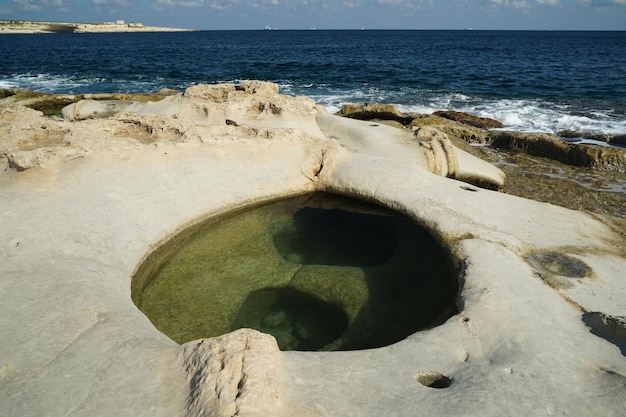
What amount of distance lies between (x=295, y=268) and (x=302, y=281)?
16.4 inches

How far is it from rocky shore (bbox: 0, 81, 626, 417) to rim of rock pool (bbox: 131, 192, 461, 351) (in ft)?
0.68

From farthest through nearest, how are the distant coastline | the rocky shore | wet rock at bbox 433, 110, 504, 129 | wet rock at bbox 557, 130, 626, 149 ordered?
the distant coastline → wet rock at bbox 433, 110, 504, 129 → wet rock at bbox 557, 130, 626, 149 → the rocky shore

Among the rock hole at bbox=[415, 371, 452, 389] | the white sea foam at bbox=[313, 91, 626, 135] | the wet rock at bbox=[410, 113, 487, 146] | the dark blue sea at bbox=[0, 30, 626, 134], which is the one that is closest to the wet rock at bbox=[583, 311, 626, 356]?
the rock hole at bbox=[415, 371, 452, 389]

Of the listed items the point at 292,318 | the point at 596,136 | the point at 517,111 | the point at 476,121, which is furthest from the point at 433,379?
the point at 517,111

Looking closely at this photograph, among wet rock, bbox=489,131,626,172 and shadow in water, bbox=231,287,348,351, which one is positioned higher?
wet rock, bbox=489,131,626,172

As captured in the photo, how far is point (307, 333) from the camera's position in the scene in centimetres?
634

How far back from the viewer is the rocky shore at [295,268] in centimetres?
393

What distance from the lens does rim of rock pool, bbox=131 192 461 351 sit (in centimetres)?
627

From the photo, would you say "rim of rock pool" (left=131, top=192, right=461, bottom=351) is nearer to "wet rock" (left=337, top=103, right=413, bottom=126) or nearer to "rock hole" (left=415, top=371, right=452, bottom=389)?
"rock hole" (left=415, top=371, right=452, bottom=389)

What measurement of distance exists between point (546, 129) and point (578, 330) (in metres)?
15.7

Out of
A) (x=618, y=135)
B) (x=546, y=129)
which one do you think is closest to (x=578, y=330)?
(x=618, y=135)

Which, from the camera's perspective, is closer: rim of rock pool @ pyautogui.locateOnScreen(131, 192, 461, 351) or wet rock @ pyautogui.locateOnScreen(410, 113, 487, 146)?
rim of rock pool @ pyautogui.locateOnScreen(131, 192, 461, 351)

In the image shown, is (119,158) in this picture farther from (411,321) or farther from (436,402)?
(436,402)

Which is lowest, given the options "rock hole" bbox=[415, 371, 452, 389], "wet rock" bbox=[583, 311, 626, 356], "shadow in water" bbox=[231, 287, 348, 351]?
"shadow in water" bbox=[231, 287, 348, 351]
